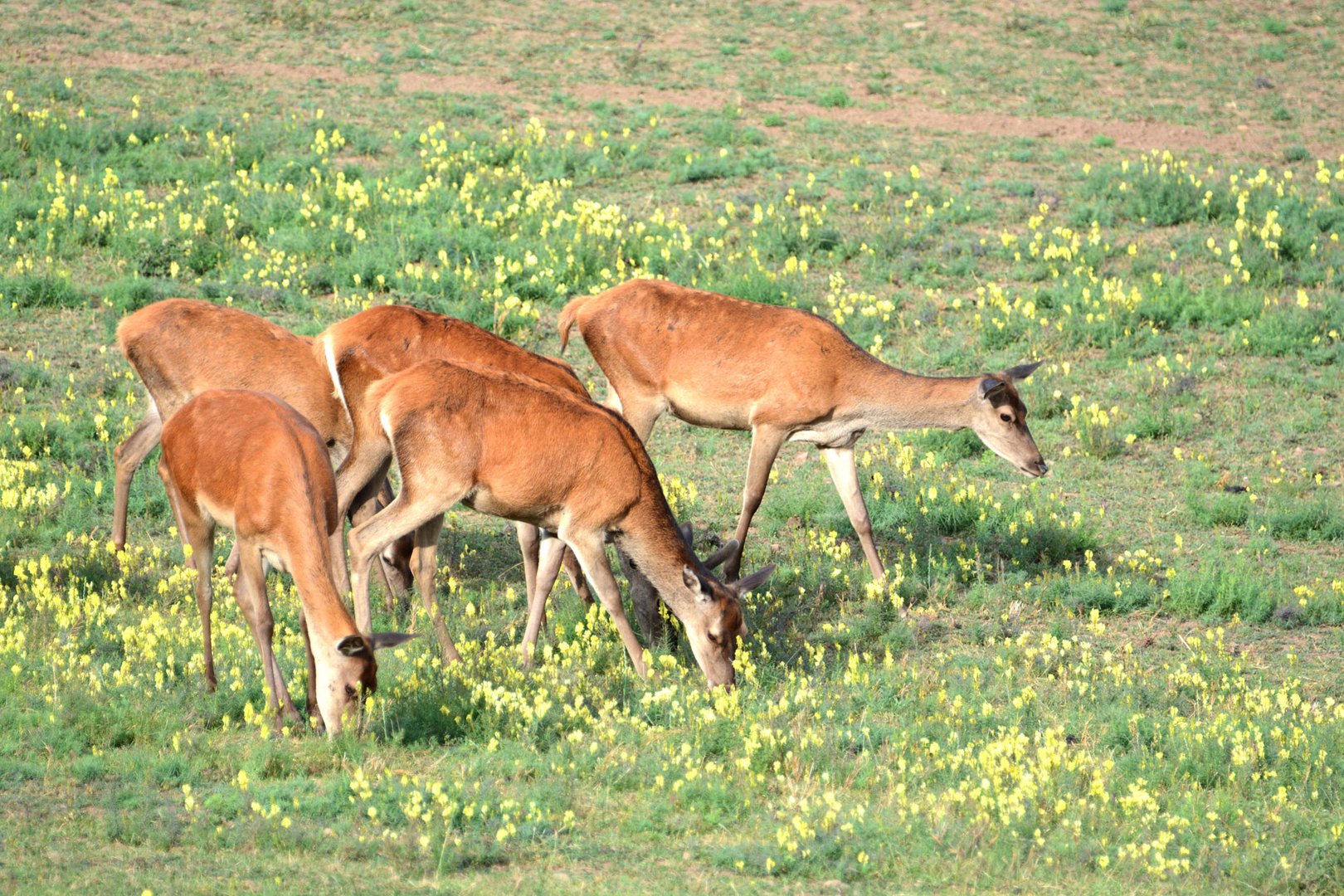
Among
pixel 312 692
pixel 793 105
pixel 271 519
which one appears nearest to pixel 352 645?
pixel 312 692

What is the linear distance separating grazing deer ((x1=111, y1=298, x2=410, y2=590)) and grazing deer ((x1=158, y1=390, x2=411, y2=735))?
70.0 inches

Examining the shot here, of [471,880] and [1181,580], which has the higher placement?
[471,880]

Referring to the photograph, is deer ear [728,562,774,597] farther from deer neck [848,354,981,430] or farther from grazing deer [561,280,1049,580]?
deer neck [848,354,981,430]

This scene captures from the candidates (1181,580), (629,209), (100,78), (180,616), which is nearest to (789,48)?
(629,209)

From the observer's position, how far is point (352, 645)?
25.4 feet

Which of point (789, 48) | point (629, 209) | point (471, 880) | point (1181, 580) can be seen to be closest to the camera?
point (471, 880)

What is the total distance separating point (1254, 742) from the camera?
8.82 meters

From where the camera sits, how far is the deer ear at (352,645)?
771 cm

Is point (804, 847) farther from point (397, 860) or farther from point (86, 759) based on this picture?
point (86, 759)

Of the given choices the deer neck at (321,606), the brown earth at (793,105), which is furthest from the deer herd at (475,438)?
the brown earth at (793,105)

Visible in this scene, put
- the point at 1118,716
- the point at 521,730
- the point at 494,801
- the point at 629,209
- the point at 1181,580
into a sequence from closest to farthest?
1. the point at 494,801
2. the point at 521,730
3. the point at 1118,716
4. the point at 1181,580
5. the point at 629,209

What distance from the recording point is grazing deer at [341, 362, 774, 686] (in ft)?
31.1

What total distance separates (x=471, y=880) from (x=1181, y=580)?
21.2 ft

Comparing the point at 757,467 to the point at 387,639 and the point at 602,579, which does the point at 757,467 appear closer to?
the point at 602,579
